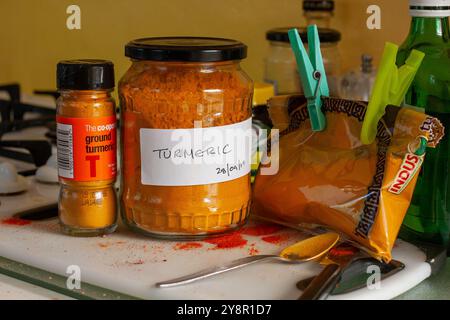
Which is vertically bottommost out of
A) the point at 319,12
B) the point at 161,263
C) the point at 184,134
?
the point at 161,263

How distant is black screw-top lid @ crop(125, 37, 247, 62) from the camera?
0.71 m

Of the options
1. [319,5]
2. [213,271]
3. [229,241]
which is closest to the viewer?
[213,271]

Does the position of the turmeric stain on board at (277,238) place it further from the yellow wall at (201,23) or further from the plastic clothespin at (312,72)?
the yellow wall at (201,23)

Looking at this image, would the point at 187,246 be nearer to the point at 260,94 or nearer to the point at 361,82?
the point at 260,94

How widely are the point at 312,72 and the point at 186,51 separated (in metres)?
0.14

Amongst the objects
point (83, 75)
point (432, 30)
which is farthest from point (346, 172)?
point (83, 75)

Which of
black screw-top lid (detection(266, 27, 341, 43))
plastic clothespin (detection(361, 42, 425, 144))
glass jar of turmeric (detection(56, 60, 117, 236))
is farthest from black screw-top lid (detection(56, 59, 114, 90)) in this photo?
black screw-top lid (detection(266, 27, 341, 43))

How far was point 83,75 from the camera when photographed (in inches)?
28.9

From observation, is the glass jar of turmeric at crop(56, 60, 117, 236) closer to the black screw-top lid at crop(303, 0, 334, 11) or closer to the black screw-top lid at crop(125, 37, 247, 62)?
the black screw-top lid at crop(125, 37, 247, 62)

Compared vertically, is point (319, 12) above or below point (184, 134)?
above

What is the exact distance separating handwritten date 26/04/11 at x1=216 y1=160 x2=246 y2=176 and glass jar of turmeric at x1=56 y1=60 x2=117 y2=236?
114mm

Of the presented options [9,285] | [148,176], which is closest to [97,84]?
[148,176]

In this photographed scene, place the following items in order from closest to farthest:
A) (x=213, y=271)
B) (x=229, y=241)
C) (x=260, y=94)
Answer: (x=213, y=271)
(x=229, y=241)
(x=260, y=94)
